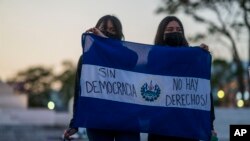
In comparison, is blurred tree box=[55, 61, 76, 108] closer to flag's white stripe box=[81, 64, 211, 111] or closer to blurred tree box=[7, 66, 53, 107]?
blurred tree box=[7, 66, 53, 107]

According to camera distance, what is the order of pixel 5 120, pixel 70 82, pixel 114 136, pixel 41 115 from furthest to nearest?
pixel 70 82 < pixel 41 115 < pixel 5 120 < pixel 114 136

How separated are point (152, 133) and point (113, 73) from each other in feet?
1.80

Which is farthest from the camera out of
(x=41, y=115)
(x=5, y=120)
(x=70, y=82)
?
(x=70, y=82)

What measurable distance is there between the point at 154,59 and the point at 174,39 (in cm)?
22

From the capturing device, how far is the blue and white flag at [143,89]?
17.4ft

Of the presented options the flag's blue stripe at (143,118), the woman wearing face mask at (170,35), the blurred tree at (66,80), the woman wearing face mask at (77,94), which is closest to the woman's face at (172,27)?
the woman wearing face mask at (170,35)

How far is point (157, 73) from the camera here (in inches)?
215

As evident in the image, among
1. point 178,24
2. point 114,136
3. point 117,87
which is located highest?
point 178,24

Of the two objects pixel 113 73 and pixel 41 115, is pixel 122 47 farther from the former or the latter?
pixel 41 115

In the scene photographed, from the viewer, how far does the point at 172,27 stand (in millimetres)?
5441

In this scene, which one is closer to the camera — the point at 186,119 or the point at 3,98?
the point at 186,119

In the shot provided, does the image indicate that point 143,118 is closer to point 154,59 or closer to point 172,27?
point 154,59

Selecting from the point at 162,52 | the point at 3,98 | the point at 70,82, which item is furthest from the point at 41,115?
the point at 70,82

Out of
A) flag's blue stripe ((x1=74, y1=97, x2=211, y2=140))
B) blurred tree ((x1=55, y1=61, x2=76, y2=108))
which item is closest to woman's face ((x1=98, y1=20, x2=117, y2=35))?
flag's blue stripe ((x1=74, y1=97, x2=211, y2=140))
